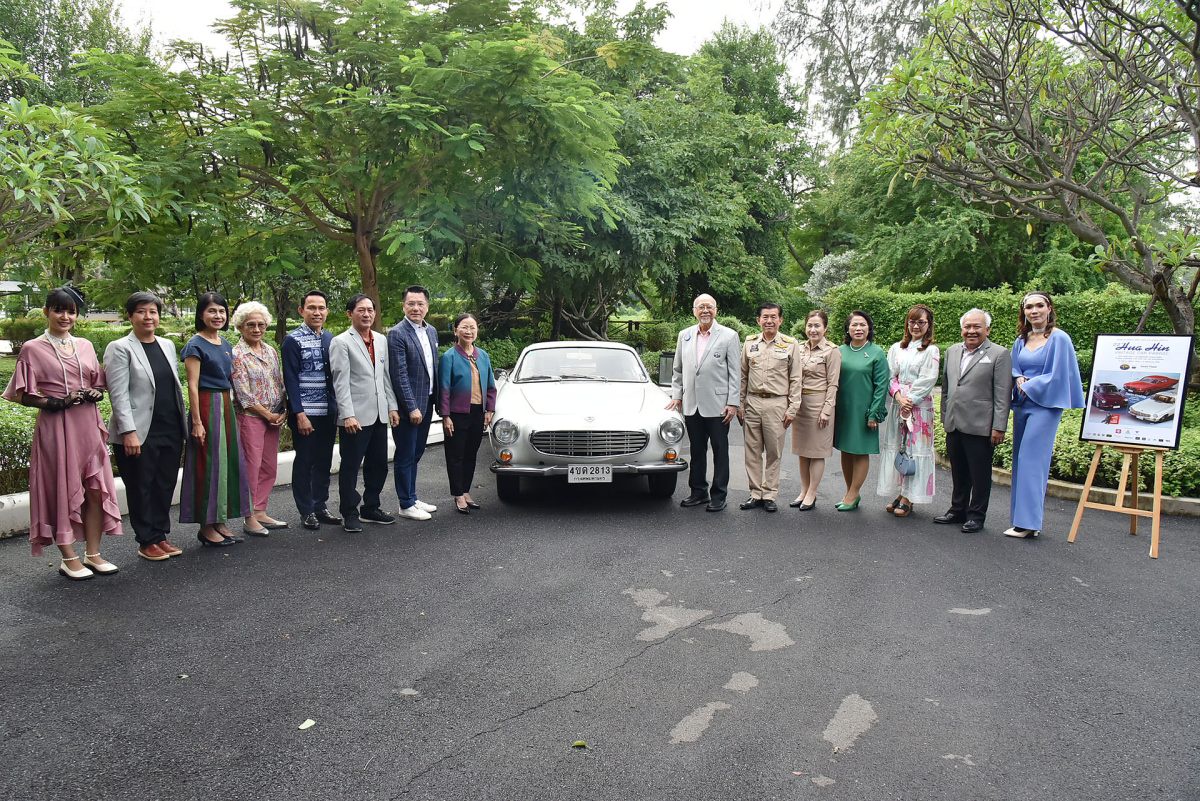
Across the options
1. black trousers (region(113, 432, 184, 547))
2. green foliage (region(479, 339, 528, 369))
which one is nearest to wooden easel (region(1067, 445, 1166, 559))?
black trousers (region(113, 432, 184, 547))

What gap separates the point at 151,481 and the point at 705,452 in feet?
14.5

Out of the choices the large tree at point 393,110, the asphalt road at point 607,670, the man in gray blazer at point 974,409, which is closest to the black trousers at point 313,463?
the asphalt road at point 607,670

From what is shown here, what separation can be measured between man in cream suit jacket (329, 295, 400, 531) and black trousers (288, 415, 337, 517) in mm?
123

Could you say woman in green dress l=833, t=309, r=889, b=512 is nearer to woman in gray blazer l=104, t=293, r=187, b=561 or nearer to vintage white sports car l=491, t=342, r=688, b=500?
vintage white sports car l=491, t=342, r=688, b=500

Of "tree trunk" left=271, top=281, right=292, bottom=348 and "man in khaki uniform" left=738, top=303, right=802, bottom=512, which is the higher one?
"tree trunk" left=271, top=281, right=292, bottom=348

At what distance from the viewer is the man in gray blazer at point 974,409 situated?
253 inches

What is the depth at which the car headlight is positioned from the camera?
277 inches

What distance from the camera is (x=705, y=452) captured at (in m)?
7.36

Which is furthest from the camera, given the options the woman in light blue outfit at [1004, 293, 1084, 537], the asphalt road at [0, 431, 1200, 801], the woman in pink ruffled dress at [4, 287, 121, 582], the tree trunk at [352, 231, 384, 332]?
the tree trunk at [352, 231, 384, 332]

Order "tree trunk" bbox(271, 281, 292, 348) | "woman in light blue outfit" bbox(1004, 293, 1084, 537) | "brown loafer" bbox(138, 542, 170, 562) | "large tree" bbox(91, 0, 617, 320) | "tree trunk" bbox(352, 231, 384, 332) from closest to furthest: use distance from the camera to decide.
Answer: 1. "brown loafer" bbox(138, 542, 170, 562)
2. "woman in light blue outfit" bbox(1004, 293, 1084, 537)
3. "large tree" bbox(91, 0, 617, 320)
4. "tree trunk" bbox(352, 231, 384, 332)
5. "tree trunk" bbox(271, 281, 292, 348)

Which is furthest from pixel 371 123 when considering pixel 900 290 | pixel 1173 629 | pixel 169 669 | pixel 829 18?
pixel 829 18

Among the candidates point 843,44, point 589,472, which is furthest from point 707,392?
point 843,44

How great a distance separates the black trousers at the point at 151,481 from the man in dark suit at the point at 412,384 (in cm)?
169

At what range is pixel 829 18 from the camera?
32.2 metres
